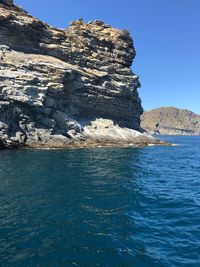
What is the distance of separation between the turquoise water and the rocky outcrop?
2912 centimetres

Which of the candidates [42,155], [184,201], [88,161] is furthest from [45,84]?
[184,201]

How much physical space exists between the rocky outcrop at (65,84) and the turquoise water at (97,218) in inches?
1146

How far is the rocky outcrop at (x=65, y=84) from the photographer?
223 ft

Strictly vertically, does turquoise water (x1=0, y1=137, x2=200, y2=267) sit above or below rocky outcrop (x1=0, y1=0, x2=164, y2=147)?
below

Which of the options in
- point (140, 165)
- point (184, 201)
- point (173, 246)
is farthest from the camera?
point (140, 165)

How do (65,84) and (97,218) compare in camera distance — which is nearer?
(97,218)

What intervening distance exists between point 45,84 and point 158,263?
6323cm

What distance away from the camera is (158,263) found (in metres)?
15.6

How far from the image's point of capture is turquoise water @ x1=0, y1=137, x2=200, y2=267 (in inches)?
645

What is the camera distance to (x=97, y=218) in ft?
73.5

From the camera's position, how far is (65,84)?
8075cm

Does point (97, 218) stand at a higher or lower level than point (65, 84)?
Result: lower

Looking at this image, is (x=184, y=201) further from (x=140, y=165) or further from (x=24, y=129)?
(x=24, y=129)

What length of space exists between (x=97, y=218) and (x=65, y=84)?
6199 cm
